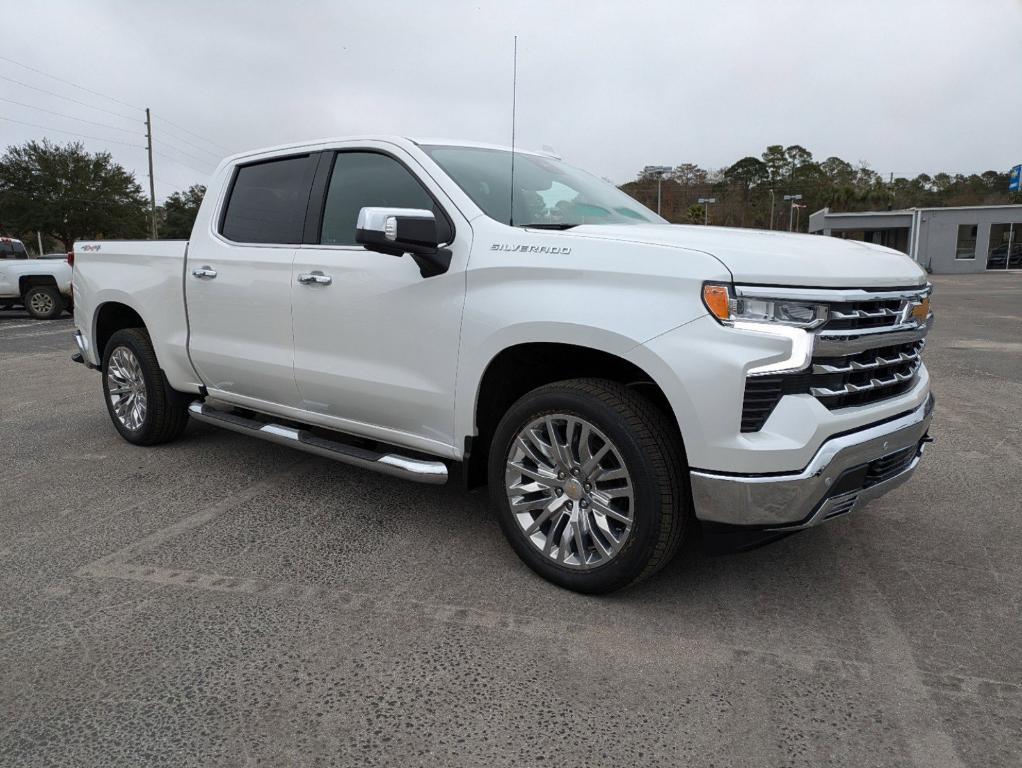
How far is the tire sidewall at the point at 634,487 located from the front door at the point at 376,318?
331 mm

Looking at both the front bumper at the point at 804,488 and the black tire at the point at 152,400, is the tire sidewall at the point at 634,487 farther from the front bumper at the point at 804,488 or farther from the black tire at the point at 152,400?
the black tire at the point at 152,400

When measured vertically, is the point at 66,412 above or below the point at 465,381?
below

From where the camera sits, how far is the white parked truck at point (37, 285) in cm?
1585

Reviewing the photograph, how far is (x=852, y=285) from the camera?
2.66 metres

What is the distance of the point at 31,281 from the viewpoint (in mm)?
16000

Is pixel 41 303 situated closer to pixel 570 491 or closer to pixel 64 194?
pixel 570 491

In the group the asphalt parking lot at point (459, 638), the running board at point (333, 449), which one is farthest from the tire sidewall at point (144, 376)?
the asphalt parking lot at point (459, 638)

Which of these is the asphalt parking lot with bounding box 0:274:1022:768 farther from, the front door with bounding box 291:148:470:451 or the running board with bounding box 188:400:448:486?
the front door with bounding box 291:148:470:451

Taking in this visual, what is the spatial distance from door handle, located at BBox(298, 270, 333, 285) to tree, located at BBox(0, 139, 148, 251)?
47249mm

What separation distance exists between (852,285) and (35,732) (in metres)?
2.98

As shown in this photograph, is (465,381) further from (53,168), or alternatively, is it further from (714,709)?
(53,168)

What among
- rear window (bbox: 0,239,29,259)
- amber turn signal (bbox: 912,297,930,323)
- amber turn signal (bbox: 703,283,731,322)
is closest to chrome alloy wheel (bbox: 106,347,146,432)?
amber turn signal (bbox: 703,283,731,322)

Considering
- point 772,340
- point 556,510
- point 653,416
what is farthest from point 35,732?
point 772,340

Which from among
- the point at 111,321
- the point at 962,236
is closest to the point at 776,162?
the point at 962,236
